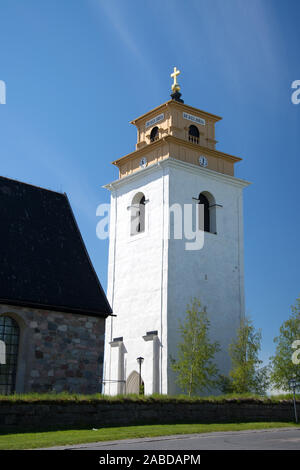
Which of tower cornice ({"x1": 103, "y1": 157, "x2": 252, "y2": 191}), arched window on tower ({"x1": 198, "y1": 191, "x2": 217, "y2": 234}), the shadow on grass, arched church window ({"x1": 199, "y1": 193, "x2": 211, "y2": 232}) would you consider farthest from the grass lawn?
tower cornice ({"x1": 103, "y1": 157, "x2": 252, "y2": 191})

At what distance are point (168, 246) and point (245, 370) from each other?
349 inches

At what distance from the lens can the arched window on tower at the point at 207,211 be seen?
1526 inches

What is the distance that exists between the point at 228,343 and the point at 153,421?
16.8m

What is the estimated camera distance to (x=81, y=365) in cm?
2486

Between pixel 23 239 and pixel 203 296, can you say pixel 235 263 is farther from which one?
pixel 23 239

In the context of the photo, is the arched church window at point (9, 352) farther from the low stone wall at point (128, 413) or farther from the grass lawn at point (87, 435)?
the grass lawn at point (87, 435)

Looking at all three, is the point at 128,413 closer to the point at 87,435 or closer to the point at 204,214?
the point at 87,435

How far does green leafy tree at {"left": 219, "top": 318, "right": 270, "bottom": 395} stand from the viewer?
33.3 meters

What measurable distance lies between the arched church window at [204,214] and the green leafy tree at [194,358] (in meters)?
6.03

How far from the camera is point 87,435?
53.0 feet

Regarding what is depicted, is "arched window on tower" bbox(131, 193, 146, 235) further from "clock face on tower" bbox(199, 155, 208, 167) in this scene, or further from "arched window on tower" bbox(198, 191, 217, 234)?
"clock face on tower" bbox(199, 155, 208, 167)

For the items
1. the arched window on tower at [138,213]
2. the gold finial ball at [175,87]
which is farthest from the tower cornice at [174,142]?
the gold finial ball at [175,87]

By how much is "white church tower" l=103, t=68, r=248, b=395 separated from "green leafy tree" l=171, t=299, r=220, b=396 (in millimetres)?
739
